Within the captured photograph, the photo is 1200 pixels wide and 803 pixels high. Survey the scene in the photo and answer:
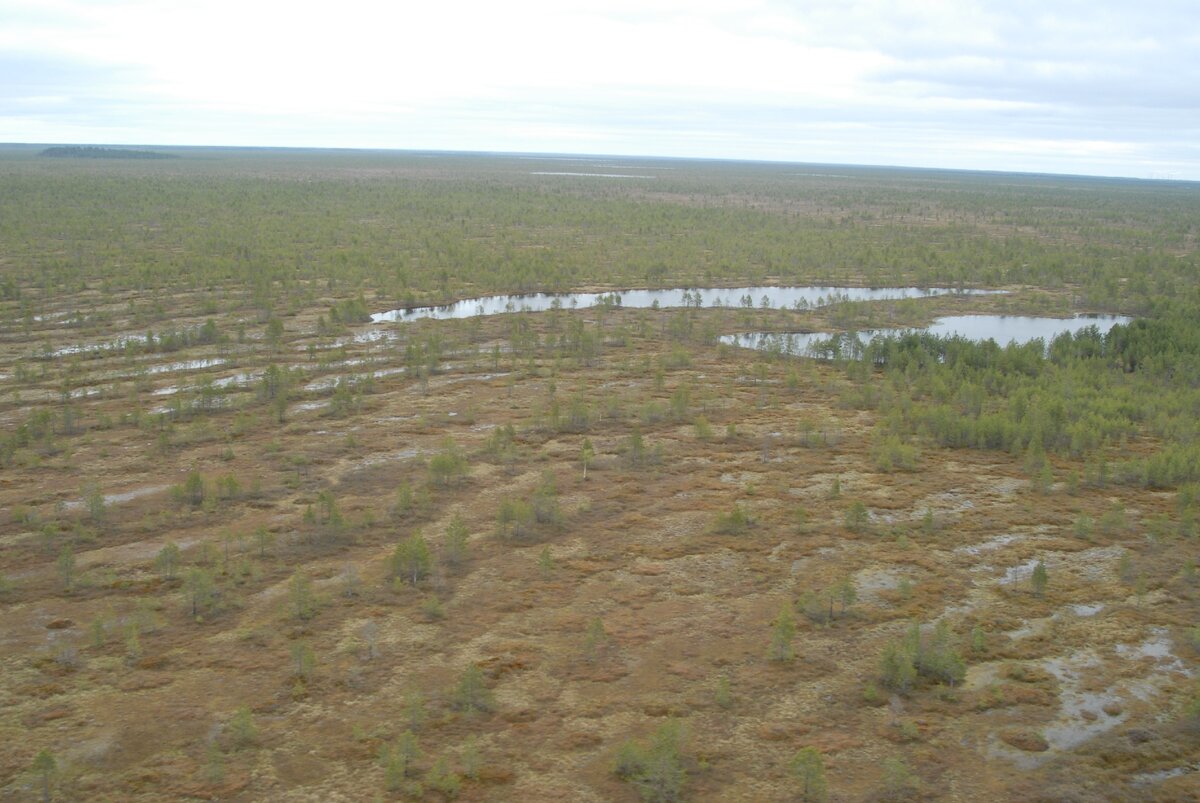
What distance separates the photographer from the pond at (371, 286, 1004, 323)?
41.3 meters

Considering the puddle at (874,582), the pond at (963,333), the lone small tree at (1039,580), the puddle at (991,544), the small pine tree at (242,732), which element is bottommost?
the small pine tree at (242,732)

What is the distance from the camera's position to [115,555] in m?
16.5

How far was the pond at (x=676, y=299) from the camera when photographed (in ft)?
136

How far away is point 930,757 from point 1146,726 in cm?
316

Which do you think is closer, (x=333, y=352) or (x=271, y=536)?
(x=271, y=536)

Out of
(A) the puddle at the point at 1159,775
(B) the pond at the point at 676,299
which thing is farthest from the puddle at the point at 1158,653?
(B) the pond at the point at 676,299

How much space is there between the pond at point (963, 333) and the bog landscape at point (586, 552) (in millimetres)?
334

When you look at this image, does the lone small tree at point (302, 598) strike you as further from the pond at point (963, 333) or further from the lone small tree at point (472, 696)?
the pond at point (963, 333)

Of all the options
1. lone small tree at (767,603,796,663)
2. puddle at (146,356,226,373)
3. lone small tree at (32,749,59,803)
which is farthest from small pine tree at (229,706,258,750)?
puddle at (146,356,226,373)

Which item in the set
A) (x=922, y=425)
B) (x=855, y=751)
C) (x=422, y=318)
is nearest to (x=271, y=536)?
(x=855, y=751)

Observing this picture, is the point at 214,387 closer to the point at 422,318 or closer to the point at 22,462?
the point at 22,462

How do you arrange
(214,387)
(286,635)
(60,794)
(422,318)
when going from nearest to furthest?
1. (60,794)
2. (286,635)
3. (214,387)
4. (422,318)

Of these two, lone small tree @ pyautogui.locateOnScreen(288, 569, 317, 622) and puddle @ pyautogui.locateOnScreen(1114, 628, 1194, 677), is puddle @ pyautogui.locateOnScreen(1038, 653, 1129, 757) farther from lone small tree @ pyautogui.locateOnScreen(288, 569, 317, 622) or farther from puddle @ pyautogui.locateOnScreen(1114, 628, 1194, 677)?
lone small tree @ pyautogui.locateOnScreen(288, 569, 317, 622)

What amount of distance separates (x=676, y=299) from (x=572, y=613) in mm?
32107
